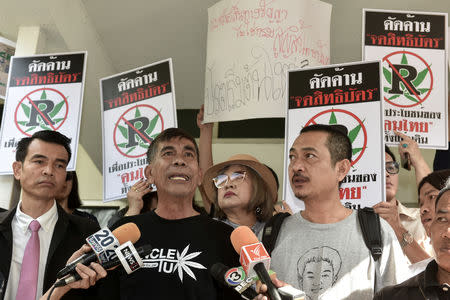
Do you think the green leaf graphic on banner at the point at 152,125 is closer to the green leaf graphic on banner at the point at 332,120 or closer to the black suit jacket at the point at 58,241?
the black suit jacket at the point at 58,241

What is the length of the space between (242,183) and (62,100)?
4.51 ft

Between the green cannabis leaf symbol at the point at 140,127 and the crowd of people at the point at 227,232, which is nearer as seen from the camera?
the crowd of people at the point at 227,232

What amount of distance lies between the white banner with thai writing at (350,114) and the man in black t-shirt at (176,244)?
70 cm

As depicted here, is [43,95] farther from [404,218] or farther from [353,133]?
[404,218]

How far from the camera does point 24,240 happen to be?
9.71 feet

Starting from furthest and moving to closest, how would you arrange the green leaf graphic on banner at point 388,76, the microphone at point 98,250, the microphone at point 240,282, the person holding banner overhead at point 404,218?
the green leaf graphic on banner at point 388,76, the person holding banner overhead at point 404,218, the microphone at point 98,250, the microphone at point 240,282

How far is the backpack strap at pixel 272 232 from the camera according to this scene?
8.71 feet

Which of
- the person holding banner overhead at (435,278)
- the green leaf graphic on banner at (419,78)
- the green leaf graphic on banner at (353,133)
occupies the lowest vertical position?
the person holding banner overhead at (435,278)

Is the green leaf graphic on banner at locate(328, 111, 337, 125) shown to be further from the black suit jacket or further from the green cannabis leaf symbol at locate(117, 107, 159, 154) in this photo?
the black suit jacket

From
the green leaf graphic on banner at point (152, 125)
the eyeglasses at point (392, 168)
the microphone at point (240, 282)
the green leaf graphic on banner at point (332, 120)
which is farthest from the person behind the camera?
the green leaf graphic on banner at point (152, 125)

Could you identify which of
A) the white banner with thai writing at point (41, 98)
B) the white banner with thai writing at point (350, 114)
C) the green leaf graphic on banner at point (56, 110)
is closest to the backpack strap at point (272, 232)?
the white banner with thai writing at point (350, 114)

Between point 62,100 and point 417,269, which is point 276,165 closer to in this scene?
point 62,100

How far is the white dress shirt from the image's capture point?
278 centimetres

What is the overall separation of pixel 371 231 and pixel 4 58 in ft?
10.4
